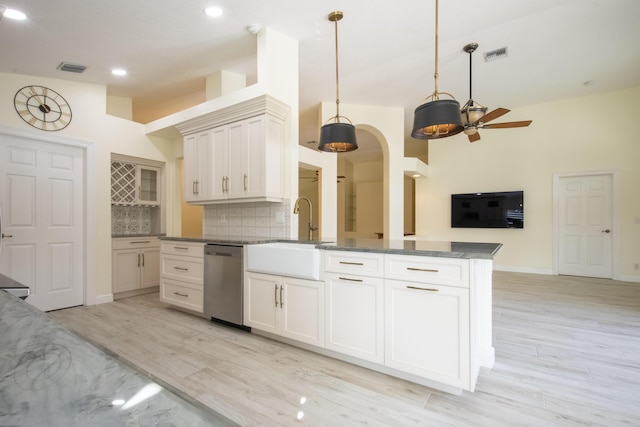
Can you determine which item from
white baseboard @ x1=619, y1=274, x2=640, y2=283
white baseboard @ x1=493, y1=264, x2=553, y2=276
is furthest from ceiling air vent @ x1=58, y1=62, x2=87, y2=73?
white baseboard @ x1=619, y1=274, x2=640, y2=283

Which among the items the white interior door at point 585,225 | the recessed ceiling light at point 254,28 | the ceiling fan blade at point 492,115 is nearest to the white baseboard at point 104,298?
the recessed ceiling light at point 254,28

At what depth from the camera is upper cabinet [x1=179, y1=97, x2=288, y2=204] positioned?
10.4ft

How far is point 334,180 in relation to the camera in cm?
522

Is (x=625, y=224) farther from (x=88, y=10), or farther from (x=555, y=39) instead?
(x=88, y=10)

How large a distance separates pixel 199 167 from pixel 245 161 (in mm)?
827

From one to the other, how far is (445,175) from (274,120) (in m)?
4.75

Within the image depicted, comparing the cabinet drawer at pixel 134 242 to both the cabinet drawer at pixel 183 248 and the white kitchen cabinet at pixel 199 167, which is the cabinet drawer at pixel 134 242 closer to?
the cabinet drawer at pixel 183 248

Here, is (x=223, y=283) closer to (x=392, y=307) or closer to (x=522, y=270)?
(x=392, y=307)

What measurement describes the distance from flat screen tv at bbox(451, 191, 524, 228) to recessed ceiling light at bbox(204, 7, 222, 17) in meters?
5.59

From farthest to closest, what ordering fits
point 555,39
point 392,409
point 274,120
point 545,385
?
point 555,39 < point 274,120 < point 545,385 < point 392,409

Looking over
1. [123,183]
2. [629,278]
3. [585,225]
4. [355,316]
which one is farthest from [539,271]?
[123,183]

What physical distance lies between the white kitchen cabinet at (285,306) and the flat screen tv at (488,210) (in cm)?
506

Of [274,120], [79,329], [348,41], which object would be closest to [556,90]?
[348,41]

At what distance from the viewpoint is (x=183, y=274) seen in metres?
3.38
